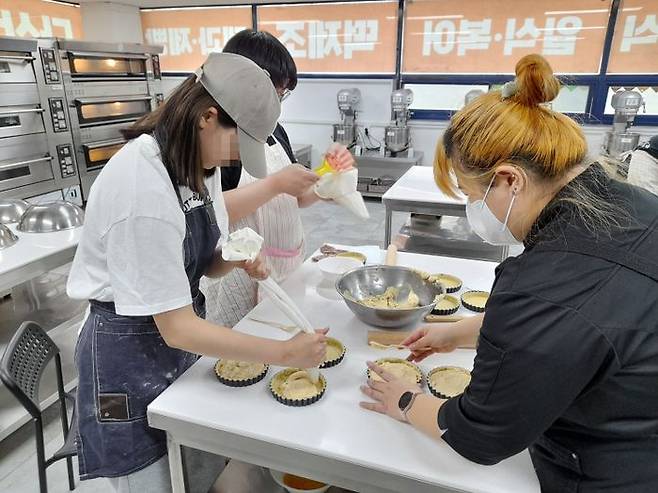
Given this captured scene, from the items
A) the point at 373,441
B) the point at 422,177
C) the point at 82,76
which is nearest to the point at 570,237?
the point at 373,441

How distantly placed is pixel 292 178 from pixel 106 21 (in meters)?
5.79

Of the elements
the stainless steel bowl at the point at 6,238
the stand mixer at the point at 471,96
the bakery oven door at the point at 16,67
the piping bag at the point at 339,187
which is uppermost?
the bakery oven door at the point at 16,67

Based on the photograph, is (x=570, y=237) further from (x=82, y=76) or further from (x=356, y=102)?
(x=356, y=102)

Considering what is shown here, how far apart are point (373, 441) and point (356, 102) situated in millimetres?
5382

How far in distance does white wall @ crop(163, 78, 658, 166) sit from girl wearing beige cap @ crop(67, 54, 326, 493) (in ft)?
16.8

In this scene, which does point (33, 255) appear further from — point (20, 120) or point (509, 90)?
point (20, 120)

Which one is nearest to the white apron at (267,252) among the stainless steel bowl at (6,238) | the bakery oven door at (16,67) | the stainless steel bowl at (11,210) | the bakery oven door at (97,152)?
the stainless steel bowl at (6,238)

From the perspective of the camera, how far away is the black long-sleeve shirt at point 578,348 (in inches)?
28.4

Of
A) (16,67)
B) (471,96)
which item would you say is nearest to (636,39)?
(471,96)

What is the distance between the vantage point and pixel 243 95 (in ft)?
3.37

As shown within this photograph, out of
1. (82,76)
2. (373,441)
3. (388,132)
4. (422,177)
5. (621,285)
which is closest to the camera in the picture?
(621,285)

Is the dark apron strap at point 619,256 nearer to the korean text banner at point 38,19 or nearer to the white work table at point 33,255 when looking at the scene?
the white work table at point 33,255

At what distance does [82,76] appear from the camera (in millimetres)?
4391

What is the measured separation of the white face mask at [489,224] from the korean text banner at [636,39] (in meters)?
5.42
